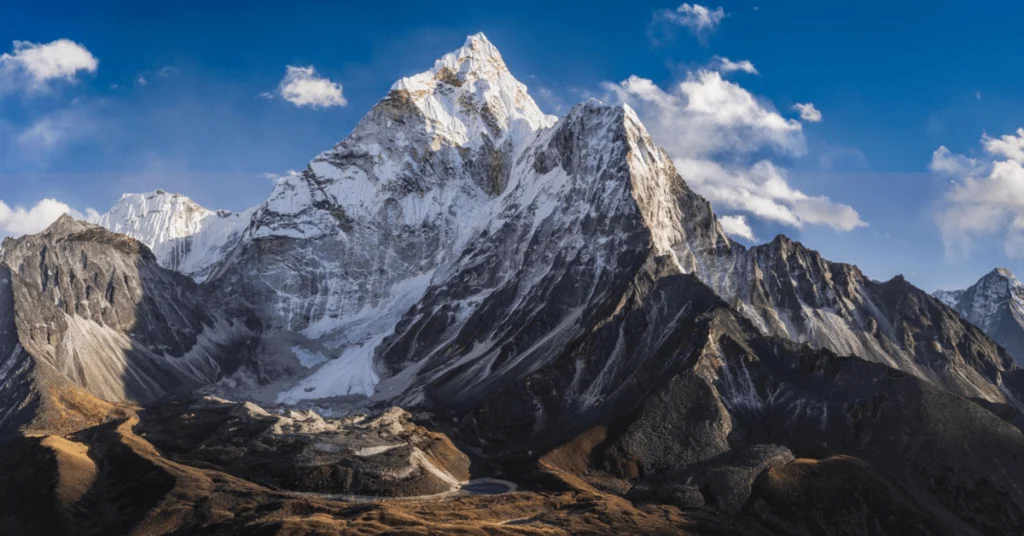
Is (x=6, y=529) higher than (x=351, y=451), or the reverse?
(x=351, y=451)

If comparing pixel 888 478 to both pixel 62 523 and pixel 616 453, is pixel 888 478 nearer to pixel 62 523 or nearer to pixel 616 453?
pixel 616 453

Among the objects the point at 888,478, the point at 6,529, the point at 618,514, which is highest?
the point at 888,478

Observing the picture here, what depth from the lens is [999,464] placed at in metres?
170

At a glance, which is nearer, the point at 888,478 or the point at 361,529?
the point at 361,529

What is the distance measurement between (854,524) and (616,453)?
170ft

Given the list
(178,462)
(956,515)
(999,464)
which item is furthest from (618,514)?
(178,462)

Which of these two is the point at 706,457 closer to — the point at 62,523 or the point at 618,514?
the point at 618,514

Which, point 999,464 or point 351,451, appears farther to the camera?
point 351,451

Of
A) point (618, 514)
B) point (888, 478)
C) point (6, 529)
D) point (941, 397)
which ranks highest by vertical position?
point (941, 397)

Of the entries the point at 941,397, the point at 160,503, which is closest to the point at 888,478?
the point at 941,397

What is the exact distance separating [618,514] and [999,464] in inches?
2694

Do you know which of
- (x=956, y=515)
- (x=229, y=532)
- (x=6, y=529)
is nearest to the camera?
(x=229, y=532)

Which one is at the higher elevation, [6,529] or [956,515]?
[956,515]

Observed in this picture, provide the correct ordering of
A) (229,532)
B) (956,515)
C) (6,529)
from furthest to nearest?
(956,515) < (6,529) < (229,532)
